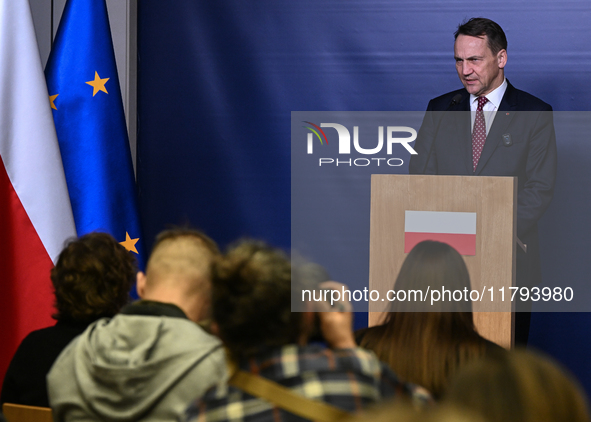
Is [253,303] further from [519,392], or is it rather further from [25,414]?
[25,414]

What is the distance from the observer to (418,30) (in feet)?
13.0

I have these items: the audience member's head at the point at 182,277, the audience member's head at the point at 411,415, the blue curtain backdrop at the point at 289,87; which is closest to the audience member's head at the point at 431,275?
the audience member's head at the point at 182,277

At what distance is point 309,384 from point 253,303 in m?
0.17

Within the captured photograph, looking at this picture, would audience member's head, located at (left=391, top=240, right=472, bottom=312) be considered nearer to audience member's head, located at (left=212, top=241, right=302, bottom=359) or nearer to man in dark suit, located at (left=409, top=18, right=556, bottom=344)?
audience member's head, located at (left=212, top=241, right=302, bottom=359)

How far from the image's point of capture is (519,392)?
0.71 m

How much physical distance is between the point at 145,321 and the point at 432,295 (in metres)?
0.74

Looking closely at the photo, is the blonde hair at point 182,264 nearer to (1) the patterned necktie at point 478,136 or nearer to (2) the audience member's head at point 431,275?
(2) the audience member's head at point 431,275

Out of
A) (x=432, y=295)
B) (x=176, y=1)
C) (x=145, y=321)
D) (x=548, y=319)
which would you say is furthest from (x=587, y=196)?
(x=145, y=321)

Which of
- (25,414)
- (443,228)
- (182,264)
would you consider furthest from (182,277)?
(443,228)

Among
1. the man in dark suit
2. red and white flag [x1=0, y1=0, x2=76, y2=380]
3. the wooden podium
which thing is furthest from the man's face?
red and white flag [x1=0, y1=0, x2=76, y2=380]

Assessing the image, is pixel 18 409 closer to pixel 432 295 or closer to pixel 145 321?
pixel 145 321

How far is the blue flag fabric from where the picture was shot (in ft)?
10.9

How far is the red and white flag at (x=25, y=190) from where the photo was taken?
9.48 ft

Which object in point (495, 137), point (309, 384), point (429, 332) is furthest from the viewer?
point (495, 137)
